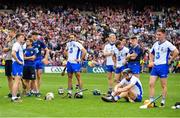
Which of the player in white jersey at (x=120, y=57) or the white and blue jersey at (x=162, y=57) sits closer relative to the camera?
the white and blue jersey at (x=162, y=57)

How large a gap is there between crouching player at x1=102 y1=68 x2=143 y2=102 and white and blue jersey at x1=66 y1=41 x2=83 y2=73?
248 centimetres

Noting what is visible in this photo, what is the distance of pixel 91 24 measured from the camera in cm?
5012

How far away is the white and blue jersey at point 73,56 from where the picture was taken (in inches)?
820

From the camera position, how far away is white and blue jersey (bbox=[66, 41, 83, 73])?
20.8 metres

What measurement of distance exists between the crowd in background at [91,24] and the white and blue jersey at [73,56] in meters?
21.7

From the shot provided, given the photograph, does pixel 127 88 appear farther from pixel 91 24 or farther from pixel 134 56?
pixel 91 24

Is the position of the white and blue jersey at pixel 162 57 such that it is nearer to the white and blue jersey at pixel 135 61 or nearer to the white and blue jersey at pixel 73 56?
the white and blue jersey at pixel 135 61

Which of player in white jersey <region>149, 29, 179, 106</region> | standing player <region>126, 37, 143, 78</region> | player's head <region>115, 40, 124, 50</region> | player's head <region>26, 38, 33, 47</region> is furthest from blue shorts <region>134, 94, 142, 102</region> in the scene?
player's head <region>26, 38, 33, 47</region>

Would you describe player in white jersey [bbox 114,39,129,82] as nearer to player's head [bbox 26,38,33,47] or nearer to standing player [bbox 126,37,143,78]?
standing player [bbox 126,37,143,78]

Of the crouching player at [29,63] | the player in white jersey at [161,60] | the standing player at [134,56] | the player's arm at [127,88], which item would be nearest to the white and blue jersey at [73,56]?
the crouching player at [29,63]

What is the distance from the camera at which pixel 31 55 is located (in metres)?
20.4

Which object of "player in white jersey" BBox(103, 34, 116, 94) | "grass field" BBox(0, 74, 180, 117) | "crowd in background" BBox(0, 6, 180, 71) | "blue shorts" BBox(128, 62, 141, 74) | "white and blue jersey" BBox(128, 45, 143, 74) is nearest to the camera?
"grass field" BBox(0, 74, 180, 117)

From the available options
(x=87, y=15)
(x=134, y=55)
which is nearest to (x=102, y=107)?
(x=134, y=55)

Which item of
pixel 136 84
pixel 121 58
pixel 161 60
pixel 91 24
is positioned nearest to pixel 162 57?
pixel 161 60
